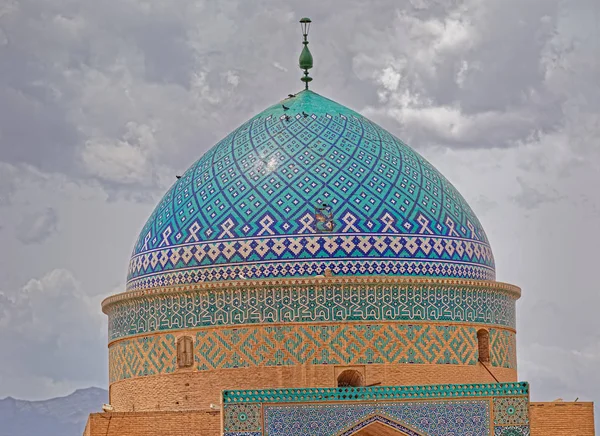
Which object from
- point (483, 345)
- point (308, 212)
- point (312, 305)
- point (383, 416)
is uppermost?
point (308, 212)

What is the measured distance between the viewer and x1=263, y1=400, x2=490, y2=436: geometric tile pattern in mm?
14812

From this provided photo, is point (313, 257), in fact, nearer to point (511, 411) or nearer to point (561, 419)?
point (511, 411)

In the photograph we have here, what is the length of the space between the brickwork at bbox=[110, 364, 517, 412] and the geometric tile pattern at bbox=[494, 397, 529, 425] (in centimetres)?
111

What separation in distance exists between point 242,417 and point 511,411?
7.68ft

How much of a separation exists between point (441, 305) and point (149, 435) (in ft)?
9.79

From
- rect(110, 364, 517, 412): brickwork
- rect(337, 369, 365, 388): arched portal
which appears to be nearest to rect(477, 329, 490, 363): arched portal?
rect(110, 364, 517, 412): brickwork

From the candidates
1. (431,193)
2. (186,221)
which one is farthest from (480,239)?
(186,221)

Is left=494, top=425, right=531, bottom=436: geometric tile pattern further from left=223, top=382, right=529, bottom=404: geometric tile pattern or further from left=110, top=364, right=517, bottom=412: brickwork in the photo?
left=110, top=364, right=517, bottom=412: brickwork

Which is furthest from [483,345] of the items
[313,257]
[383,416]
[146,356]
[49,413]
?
[49,413]

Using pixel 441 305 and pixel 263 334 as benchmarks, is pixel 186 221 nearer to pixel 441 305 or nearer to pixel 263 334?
pixel 263 334

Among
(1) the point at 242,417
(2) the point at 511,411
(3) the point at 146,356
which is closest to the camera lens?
(1) the point at 242,417

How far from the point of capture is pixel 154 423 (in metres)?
15.6

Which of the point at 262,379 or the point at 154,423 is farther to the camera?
the point at 262,379

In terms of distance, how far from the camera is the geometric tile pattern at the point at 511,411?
14992 mm
